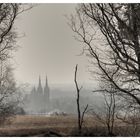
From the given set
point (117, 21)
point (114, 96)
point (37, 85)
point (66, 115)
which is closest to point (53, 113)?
point (66, 115)

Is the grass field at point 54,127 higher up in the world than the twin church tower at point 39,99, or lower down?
lower down

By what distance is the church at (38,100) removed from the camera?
332cm

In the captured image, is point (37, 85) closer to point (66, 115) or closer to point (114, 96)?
point (66, 115)

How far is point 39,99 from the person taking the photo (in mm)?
3350

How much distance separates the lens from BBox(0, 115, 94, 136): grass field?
3225mm

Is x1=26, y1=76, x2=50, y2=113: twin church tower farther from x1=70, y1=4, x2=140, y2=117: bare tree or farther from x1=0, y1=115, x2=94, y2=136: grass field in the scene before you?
x1=70, y1=4, x2=140, y2=117: bare tree

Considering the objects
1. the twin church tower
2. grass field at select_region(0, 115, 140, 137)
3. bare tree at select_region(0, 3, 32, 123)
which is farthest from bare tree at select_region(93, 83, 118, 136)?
bare tree at select_region(0, 3, 32, 123)

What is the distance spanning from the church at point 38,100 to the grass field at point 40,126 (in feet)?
0.28

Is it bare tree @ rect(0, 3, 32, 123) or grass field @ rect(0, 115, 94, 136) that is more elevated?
bare tree @ rect(0, 3, 32, 123)

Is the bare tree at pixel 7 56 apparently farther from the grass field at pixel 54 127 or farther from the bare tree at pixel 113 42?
the bare tree at pixel 113 42

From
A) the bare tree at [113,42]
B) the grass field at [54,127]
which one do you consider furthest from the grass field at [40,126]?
the bare tree at [113,42]

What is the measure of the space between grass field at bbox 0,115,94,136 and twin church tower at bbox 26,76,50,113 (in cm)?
9

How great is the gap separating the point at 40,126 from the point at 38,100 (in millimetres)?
277

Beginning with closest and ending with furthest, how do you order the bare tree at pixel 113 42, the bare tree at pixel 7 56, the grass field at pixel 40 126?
the grass field at pixel 40 126 → the bare tree at pixel 7 56 → the bare tree at pixel 113 42
